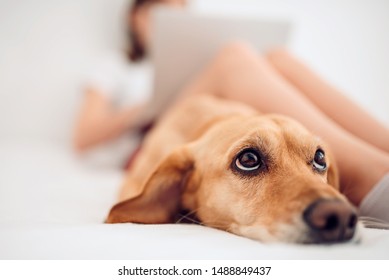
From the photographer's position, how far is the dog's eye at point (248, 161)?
1121mm

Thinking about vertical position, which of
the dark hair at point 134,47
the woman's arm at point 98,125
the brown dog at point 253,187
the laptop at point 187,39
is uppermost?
the dark hair at point 134,47

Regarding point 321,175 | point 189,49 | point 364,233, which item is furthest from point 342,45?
point 364,233

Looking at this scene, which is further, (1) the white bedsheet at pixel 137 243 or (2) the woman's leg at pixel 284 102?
(2) the woman's leg at pixel 284 102

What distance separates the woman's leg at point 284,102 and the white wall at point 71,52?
1034 millimetres

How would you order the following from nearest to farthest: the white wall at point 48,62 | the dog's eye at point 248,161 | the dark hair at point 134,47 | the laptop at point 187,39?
1. the dog's eye at point 248,161
2. the laptop at point 187,39
3. the white wall at point 48,62
4. the dark hair at point 134,47

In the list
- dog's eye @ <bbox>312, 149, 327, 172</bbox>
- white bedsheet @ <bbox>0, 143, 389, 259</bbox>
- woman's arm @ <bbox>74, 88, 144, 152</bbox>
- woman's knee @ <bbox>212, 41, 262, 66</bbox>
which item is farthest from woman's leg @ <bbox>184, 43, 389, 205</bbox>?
woman's arm @ <bbox>74, 88, 144, 152</bbox>

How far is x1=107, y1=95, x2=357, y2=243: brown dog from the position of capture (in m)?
0.84

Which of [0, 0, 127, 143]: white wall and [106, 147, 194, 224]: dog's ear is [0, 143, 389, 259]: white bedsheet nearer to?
[106, 147, 194, 224]: dog's ear

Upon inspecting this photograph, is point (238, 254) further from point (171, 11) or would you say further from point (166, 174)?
point (171, 11)

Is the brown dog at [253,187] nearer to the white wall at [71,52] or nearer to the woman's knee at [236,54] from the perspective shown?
the woman's knee at [236,54]

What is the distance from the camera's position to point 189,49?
2359 mm

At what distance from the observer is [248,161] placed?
1.13 metres

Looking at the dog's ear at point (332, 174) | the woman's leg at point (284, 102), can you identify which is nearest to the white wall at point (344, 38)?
the woman's leg at point (284, 102)

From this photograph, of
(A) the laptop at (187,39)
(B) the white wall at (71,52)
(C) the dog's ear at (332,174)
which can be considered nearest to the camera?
(C) the dog's ear at (332,174)
